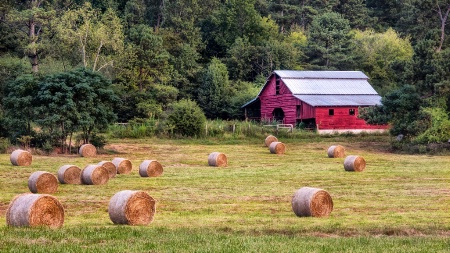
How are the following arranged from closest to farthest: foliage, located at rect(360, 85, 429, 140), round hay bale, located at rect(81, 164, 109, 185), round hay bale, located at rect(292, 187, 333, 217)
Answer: round hay bale, located at rect(292, 187, 333, 217) → round hay bale, located at rect(81, 164, 109, 185) → foliage, located at rect(360, 85, 429, 140)

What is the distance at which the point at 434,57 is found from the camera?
55.8m

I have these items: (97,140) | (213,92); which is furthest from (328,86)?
(97,140)

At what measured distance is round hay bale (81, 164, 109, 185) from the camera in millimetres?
29656

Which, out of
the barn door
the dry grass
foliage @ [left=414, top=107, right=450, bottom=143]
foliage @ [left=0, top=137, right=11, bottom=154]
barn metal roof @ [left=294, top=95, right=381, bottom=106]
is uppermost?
barn metal roof @ [left=294, top=95, right=381, bottom=106]

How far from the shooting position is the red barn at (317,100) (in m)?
71.5

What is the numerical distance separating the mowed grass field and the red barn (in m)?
23.9

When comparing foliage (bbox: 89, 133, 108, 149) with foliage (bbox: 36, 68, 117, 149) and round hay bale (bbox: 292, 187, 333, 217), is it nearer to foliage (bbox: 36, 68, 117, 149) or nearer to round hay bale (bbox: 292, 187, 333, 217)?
foliage (bbox: 36, 68, 117, 149)

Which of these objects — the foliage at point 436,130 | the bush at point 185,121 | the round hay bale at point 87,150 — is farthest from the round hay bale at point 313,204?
the bush at point 185,121

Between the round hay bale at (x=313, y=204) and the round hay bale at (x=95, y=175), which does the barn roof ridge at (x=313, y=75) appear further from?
the round hay bale at (x=313, y=204)

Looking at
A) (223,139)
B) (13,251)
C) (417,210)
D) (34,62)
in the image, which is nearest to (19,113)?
(223,139)

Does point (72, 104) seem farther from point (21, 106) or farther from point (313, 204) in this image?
point (313, 204)

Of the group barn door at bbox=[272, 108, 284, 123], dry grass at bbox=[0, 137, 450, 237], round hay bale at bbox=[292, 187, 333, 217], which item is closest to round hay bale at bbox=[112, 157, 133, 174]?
dry grass at bbox=[0, 137, 450, 237]

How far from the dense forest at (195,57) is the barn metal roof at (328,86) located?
12.4 feet

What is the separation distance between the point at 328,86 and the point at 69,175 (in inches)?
2024
